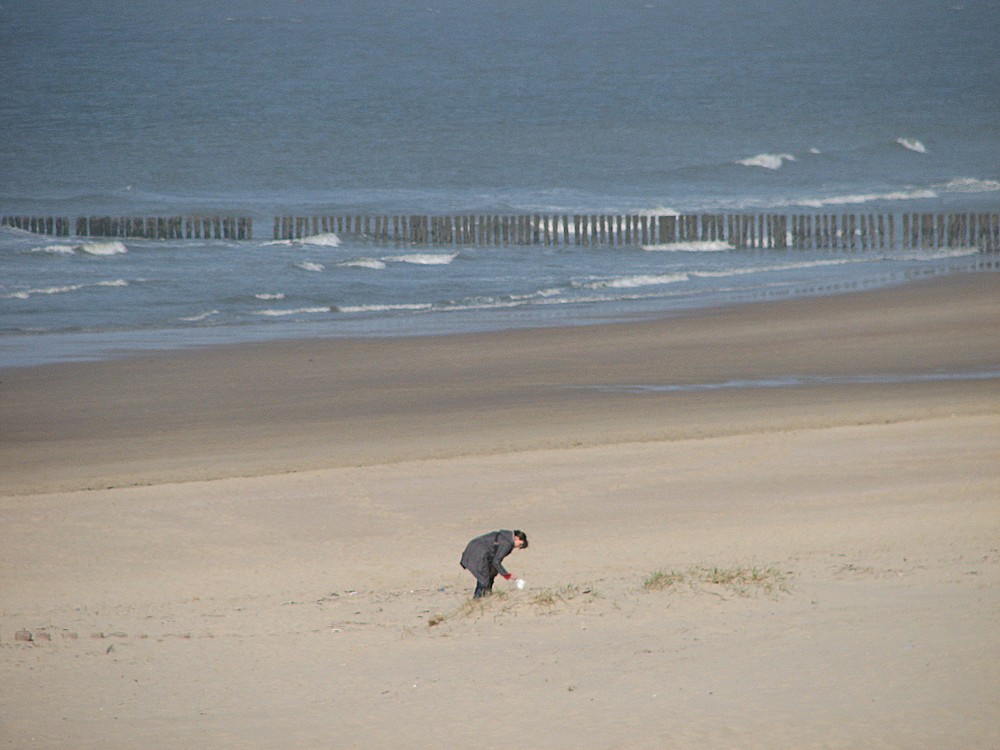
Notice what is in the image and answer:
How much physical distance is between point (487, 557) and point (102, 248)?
32597 millimetres

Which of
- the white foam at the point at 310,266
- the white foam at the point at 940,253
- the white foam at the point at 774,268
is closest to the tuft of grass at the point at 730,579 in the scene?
the white foam at the point at 774,268

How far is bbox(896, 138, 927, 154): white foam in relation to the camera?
91.1 m

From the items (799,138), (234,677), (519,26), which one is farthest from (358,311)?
(519,26)

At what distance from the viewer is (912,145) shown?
9225 cm

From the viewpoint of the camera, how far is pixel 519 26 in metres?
150

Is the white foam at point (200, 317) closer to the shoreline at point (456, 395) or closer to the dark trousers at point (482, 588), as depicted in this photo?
the shoreline at point (456, 395)

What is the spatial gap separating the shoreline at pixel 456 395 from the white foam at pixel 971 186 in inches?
2028

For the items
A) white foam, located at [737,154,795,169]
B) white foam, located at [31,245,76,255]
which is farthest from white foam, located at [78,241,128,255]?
white foam, located at [737,154,795,169]

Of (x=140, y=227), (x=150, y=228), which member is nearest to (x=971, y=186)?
(x=150, y=228)

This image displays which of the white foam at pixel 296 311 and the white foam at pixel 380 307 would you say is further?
the white foam at pixel 380 307

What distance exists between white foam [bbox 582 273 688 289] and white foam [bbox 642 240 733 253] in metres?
8.98

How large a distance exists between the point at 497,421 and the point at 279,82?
351 ft

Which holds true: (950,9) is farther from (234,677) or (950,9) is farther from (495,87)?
(234,677)

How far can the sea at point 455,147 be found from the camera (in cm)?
2375
